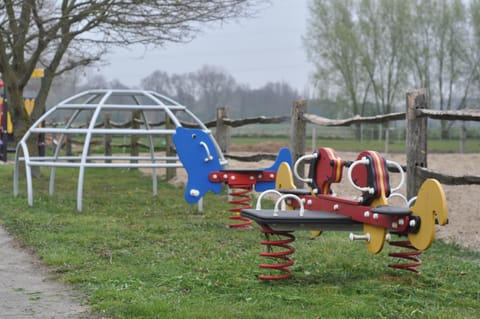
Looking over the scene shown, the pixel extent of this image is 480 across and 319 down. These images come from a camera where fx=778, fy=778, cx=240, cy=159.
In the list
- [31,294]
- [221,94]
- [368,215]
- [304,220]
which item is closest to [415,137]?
[368,215]

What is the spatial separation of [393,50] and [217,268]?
44.2 meters

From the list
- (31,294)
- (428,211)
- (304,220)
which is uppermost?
(428,211)

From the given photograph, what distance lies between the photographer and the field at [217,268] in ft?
15.3

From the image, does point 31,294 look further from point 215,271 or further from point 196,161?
point 196,161

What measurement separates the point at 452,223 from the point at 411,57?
40045 mm

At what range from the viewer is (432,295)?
5.07 metres

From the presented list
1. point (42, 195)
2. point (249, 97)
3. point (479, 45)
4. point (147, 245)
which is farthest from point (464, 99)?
point (147, 245)

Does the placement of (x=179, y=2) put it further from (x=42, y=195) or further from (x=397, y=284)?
(x=397, y=284)

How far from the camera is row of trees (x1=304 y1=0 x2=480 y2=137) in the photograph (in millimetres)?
45875

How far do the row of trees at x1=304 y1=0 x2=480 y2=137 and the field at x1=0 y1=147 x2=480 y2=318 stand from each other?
3772 cm

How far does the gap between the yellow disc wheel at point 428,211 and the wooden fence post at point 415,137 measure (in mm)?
2996

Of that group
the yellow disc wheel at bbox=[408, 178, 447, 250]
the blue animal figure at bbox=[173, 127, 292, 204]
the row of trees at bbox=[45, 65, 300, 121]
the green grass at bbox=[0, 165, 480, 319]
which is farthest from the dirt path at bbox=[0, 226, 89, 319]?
the row of trees at bbox=[45, 65, 300, 121]

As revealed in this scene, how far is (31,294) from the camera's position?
5.17 meters

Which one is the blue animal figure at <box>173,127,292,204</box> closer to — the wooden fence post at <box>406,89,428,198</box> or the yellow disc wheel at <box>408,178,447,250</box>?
the wooden fence post at <box>406,89,428,198</box>
